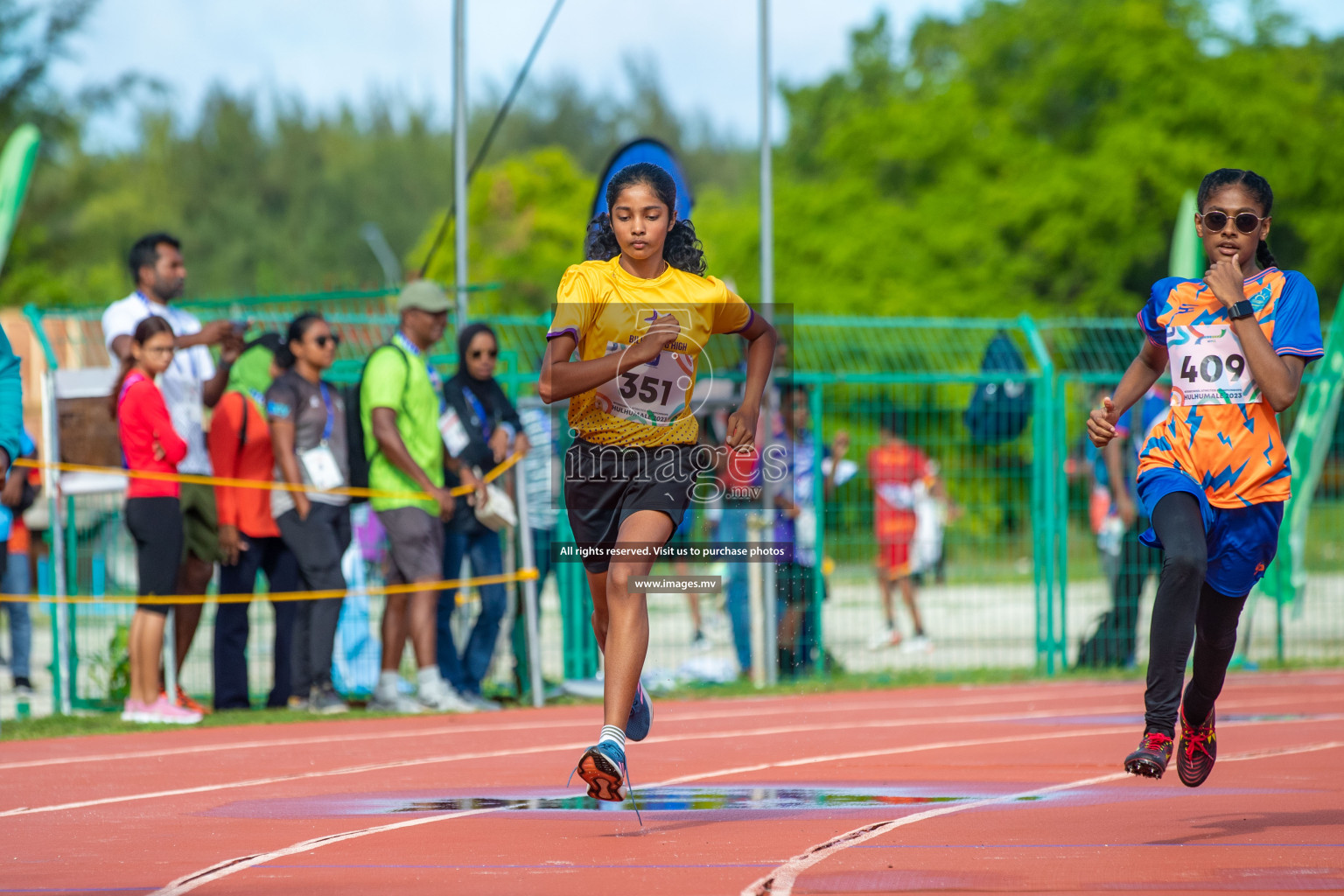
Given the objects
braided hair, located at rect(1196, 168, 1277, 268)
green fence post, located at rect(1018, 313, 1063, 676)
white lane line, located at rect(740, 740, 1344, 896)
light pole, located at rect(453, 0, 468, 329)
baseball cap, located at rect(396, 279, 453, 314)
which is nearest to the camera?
white lane line, located at rect(740, 740, 1344, 896)

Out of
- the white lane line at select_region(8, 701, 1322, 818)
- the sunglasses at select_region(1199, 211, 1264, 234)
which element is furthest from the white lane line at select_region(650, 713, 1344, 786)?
the sunglasses at select_region(1199, 211, 1264, 234)

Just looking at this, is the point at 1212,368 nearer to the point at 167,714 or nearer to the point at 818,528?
the point at 167,714

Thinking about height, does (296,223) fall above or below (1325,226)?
above

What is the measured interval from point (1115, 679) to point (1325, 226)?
32.7 m

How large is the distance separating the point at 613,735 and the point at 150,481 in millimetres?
4966

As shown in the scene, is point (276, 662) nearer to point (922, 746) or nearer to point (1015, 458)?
point (922, 746)

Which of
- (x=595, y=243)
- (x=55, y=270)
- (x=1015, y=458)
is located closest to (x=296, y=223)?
(x=55, y=270)

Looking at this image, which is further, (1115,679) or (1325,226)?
(1325,226)

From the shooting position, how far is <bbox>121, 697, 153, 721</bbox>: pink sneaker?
31.2ft

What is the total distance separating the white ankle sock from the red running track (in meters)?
0.31

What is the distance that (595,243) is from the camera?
6160 mm

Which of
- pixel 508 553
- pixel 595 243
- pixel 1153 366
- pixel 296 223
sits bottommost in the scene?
pixel 508 553

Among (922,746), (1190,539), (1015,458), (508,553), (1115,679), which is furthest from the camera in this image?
(1015,458)

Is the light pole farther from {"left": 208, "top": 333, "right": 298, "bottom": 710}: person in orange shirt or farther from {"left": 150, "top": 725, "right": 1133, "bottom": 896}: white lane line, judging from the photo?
{"left": 150, "top": 725, "right": 1133, "bottom": 896}: white lane line
